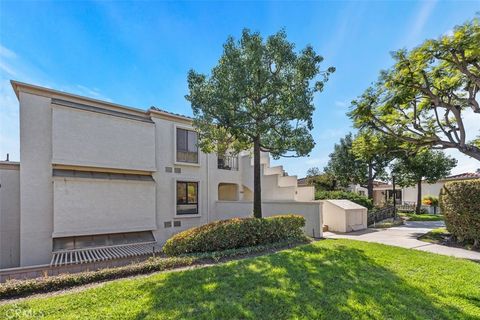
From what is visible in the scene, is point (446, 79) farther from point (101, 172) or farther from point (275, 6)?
point (101, 172)

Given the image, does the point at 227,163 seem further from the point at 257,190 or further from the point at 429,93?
the point at 429,93

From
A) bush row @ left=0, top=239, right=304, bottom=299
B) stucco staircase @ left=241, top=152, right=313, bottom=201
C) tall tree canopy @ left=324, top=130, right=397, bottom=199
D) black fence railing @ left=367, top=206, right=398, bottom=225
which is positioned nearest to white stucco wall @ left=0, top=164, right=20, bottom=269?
bush row @ left=0, top=239, right=304, bottom=299

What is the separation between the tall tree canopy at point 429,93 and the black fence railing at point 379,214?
23.1ft

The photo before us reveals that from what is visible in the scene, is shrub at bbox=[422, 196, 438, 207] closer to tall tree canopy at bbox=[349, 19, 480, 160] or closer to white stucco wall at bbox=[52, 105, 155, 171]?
tall tree canopy at bbox=[349, 19, 480, 160]

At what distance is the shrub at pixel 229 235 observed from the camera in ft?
30.0

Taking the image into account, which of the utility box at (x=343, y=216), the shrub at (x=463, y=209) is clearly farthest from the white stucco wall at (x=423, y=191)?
the shrub at (x=463, y=209)

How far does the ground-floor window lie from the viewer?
54.4 ft

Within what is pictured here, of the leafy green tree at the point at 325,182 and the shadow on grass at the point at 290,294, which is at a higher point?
the leafy green tree at the point at 325,182

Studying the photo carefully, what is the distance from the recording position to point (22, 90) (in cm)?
1191

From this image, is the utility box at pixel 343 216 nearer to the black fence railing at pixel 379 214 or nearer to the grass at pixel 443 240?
the black fence railing at pixel 379 214

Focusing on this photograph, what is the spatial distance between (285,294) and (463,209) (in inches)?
413

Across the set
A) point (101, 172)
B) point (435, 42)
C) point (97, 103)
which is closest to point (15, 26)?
point (97, 103)

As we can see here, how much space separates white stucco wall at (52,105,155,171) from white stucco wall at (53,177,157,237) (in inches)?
42.2

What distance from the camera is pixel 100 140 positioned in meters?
13.6
